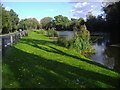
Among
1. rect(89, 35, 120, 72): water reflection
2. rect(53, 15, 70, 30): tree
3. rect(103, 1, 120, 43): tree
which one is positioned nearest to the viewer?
rect(89, 35, 120, 72): water reflection

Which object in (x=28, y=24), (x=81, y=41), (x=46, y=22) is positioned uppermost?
(x=46, y=22)

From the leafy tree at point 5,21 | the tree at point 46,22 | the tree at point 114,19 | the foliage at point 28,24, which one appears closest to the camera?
the tree at point 114,19

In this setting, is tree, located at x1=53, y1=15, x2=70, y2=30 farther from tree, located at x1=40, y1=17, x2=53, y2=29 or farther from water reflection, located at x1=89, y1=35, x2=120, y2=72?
water reflection, located at x1=89, y1=35, x2=120, y2=72

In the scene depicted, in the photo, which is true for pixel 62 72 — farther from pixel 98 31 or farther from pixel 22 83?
pixel 98 31

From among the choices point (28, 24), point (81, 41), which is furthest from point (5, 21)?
point (28, 24)

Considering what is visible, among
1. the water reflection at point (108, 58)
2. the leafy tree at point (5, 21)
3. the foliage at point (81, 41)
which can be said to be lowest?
the water reflection at point (108, 58)

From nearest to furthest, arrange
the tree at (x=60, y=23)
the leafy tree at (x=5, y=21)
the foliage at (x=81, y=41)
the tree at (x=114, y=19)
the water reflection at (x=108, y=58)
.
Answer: the water reflection at (x=108, y=58) < the foliage at (x=81, y=41) < the tree at (x=114, y=19) < the leafy tree at (x=5, y=21) < the tree at (x=60, y=23)

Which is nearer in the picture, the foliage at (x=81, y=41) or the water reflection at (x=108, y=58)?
the water reflection at (x=108, y=58)

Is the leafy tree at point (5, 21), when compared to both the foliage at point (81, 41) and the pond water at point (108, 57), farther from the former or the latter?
the foliage at point (81, 41)

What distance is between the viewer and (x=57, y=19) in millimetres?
131250

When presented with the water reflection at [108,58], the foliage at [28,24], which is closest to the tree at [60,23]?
the foliage at [28,24]

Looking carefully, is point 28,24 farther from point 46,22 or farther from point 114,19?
point 114,19

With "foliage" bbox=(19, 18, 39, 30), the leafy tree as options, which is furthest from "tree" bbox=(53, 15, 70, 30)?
the leafy tree

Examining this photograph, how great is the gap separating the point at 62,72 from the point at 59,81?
1.27m
